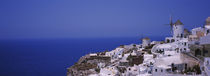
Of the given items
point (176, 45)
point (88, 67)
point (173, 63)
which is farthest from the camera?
point (88, 67)

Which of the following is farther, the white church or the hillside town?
the white church

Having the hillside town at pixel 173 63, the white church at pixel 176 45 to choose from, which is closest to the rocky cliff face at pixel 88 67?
the hillside town at pixel 173 63

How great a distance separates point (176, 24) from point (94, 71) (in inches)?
768

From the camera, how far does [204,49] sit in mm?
29812

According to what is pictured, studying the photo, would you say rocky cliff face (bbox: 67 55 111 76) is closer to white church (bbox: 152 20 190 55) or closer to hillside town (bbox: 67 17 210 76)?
hillside town (bbox: 67 17 210 76)

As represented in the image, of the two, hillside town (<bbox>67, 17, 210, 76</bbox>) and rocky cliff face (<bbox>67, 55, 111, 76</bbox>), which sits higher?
hillside town (<bbox>67, 17, 210, 76</bbox>)

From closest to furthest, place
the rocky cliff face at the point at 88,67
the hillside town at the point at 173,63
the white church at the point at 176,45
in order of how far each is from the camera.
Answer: the hillside town at the point at 173,63 < the white church at the point at 176,45 < the rocky cliff face at the point at 88,67

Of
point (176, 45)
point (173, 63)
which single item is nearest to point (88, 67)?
point (176, 45)

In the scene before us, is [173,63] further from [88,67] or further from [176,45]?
[88,67]

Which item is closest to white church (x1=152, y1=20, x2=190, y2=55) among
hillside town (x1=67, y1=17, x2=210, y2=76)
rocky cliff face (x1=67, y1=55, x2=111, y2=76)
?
hillside town (x1=67, y1=17, x2=210, y2=76)

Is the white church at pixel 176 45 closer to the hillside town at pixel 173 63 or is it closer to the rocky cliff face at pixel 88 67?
the hillside town at pixel 173 63

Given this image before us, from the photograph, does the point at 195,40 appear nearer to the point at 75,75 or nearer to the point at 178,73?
the point at 178,73

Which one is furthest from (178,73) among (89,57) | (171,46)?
(89,57)

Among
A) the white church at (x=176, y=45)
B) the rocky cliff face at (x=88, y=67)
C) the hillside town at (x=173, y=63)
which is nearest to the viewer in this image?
the hillside town at (x=173, y=63)
